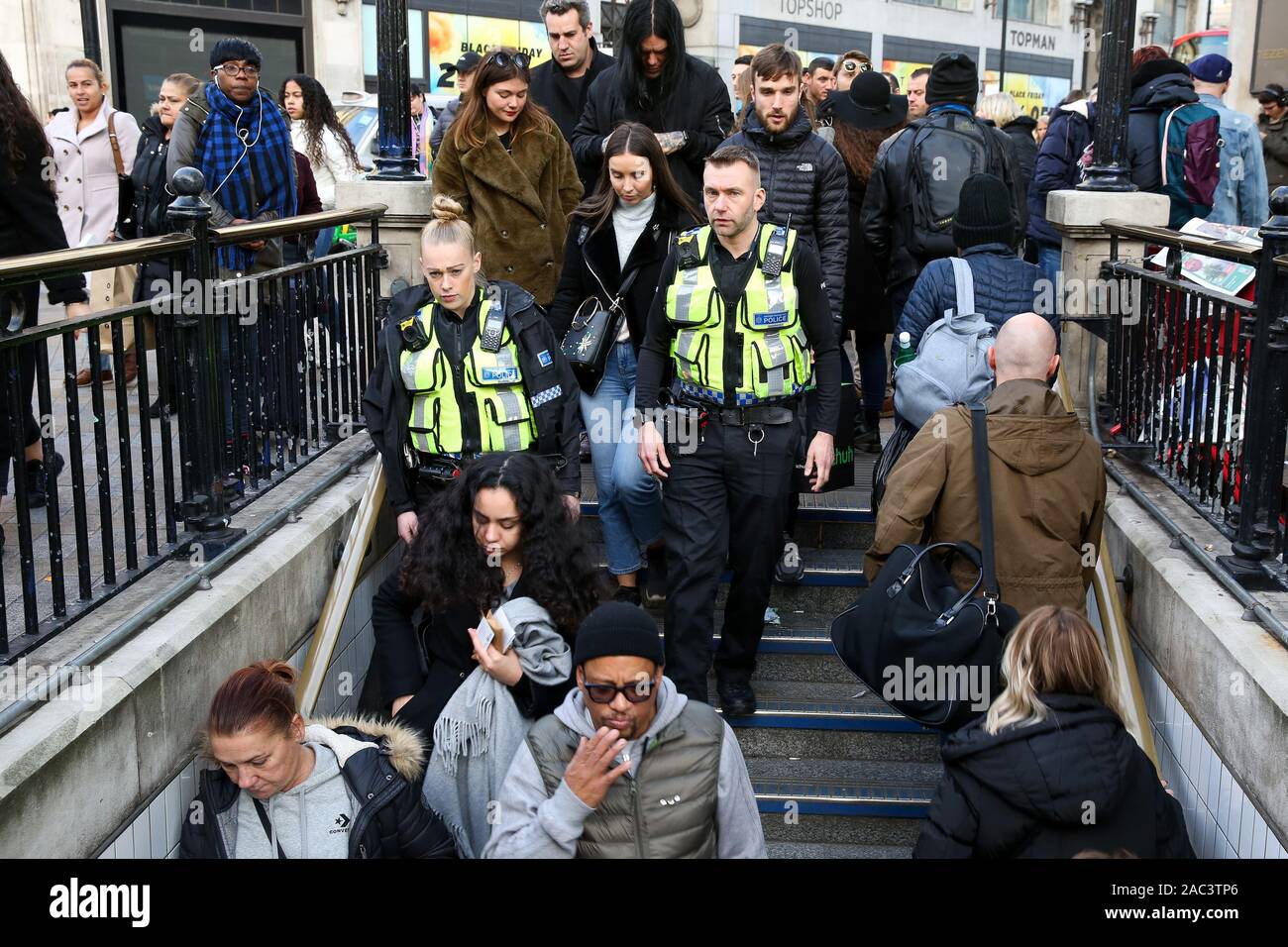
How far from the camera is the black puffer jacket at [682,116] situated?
22.3 ft

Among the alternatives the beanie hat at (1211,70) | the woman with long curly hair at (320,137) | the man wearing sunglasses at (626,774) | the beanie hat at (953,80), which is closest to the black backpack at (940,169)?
the beanie hat at (953,80)

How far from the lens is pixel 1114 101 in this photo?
6941 mm

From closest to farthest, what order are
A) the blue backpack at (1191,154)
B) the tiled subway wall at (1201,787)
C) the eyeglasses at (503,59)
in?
the tiled subway wall at (1201,787) → the eyeglasses at (503,59) → the blue backpack at (1191,154)

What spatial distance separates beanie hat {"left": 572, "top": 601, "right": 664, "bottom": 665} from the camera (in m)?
3.86

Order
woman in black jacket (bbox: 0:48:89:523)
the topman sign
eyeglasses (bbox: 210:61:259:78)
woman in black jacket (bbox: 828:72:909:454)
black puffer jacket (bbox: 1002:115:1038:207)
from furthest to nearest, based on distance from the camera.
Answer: the topman sign < black puffer jacket (bbox: 1002:115:1038:207) < woman in black jacket (bbox: 828:72:909:454) < eyeglasses (bbox: 210:61:259:78) < woman in black jacket (bbox: 0:48:89:523)

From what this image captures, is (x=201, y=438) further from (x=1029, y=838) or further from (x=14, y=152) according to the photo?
(x=1029, y=838)

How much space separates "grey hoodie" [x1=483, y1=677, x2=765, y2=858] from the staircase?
1.59 m

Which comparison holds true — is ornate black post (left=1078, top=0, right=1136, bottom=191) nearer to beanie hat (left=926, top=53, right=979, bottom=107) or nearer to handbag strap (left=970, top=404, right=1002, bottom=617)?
beanie hat (left=926, top=53, right=979, bottom=107)

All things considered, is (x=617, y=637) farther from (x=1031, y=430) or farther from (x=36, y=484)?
(x=36, y=484)

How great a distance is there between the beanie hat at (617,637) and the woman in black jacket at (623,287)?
1.86 metres

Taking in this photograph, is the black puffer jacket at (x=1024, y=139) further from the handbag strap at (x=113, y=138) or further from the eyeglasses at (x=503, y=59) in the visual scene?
the handbag strap at (x=113, y=138)

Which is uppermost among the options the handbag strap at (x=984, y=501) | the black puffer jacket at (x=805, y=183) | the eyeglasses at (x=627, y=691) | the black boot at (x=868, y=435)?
the black puffer jacket at (x=805, y=183)

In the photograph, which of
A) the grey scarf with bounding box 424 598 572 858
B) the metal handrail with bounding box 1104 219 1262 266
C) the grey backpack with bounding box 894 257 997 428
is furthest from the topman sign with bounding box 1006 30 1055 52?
the grey scarf with bounding box 424 598 572 858

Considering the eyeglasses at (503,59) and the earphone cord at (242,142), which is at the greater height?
the eyeglasses at (503,59)
